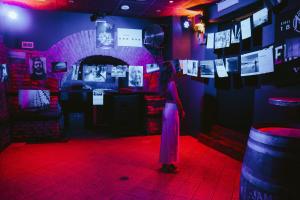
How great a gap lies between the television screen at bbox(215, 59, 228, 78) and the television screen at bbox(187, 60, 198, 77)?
0.88 metres

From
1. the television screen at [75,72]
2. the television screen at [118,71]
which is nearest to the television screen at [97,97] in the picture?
the television screen at [118,71]

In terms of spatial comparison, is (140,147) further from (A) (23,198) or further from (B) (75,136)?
(A) (23,198)

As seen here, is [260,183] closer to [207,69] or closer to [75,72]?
[207,69]

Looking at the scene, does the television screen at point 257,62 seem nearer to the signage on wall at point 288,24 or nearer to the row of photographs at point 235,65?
the row of photographs at point 235,65

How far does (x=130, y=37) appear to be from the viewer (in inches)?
306

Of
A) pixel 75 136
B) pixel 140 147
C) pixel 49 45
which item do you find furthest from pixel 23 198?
pixel 49 45

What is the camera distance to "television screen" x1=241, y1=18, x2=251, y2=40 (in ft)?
17.1

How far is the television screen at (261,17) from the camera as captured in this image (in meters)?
4.75

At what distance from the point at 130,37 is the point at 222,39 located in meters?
2.74

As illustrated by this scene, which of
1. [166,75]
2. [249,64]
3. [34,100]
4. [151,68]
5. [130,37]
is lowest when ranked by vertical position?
[34,100]

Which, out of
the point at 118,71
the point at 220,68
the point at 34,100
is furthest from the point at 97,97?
the point at 220,68

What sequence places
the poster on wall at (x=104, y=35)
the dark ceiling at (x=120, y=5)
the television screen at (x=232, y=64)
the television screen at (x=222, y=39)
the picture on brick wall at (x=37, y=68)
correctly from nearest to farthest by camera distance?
the television screen at (x=232, y=64) → the television screen at (x=222, y=39) → the dark ceiling at (x=120, y=5) → the picture on brick wall at (x=37, y=68) → the poster on wall at (x=104, y=35)

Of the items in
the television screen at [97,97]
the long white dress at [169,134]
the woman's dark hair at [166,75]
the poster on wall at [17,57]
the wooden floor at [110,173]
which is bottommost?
the wooden floor at [110,173]

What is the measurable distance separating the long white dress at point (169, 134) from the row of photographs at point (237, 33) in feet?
6.91
